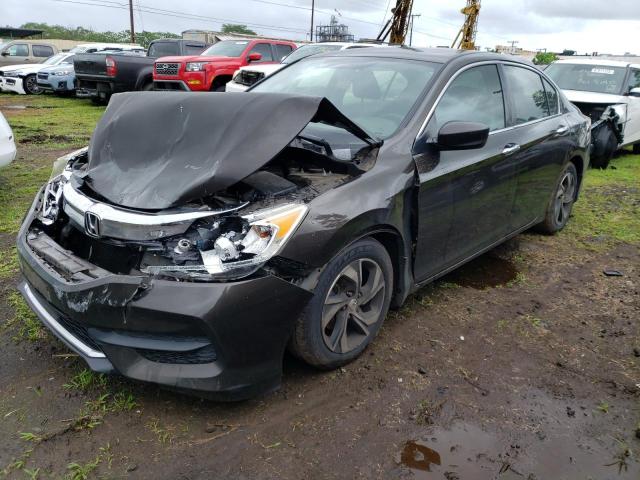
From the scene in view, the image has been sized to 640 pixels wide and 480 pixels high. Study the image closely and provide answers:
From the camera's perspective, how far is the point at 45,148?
8.63m

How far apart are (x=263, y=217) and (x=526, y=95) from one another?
2.96 meters

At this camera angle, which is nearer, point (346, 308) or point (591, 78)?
point (346, 308)

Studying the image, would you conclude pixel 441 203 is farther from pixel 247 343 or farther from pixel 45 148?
pixel 45 148

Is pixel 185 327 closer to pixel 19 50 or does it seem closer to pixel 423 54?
pixel 423 54

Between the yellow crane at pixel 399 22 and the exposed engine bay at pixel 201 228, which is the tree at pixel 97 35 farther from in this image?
the exposed engine bay at pixel 201 228

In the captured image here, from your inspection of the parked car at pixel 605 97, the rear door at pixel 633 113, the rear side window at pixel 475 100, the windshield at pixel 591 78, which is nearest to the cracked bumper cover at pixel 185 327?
the rear side window at pixel 475 100

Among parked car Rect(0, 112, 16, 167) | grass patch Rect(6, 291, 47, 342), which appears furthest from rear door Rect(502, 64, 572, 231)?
parked car Rect(0, 112, 16, 167)

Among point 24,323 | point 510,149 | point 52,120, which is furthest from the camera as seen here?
point 52,120

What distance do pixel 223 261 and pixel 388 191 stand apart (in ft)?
3.42

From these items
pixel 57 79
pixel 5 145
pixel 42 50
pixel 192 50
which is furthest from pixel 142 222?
pixel 42 50

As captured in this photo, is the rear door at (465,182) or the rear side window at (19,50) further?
the rear side window at (19,50)

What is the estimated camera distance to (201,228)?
2389 millimetres

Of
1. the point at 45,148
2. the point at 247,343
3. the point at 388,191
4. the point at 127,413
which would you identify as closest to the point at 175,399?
the point at 127,413

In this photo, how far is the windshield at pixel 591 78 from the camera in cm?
927
